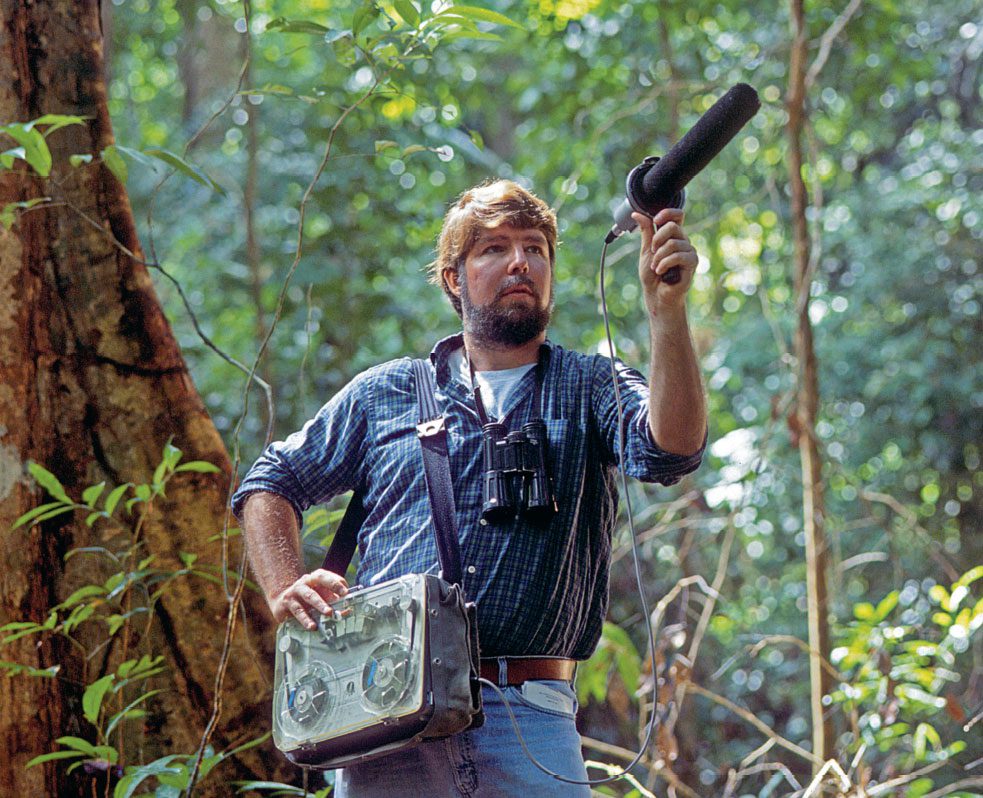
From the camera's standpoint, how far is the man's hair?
2.21 m

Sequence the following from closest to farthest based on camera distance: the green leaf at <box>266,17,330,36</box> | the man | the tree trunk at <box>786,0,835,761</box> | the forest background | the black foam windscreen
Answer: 1. the black foam windscreen
2. the man
3. the green leaf at <box>266,17,330,36</box>
4. the tree trunk at <box>786,0,835,761</box>
5. the forest background

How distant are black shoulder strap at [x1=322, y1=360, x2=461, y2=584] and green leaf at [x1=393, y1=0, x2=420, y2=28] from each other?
742mm

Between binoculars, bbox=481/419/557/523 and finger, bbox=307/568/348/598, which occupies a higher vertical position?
binoculars, bbox=481/419/557/523

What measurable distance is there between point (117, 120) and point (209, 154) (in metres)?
0.91

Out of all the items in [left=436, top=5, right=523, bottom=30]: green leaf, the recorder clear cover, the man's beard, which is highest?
[left=436, top=5, right=523, bottom=30]: green leaf

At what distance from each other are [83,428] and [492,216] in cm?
132

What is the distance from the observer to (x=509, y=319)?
7.10 feet

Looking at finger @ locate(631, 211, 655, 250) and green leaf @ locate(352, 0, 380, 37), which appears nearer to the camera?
finger @ locate(631, 211, 655, 250)

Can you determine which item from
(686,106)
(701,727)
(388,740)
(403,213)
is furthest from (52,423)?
(701,727)

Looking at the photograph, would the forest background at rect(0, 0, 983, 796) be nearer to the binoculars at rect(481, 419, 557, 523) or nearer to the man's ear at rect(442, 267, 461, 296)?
the man's ear at rect(442, 267, 461, 296)

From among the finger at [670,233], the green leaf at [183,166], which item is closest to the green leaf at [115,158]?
the green leaf at [183,166]

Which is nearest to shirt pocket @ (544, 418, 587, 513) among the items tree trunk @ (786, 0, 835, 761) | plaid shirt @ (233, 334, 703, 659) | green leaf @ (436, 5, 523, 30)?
plaid shirt @ (233, 334, 703, 659)

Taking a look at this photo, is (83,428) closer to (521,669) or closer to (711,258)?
(521,669)

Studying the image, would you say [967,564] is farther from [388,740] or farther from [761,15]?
[388,740]
